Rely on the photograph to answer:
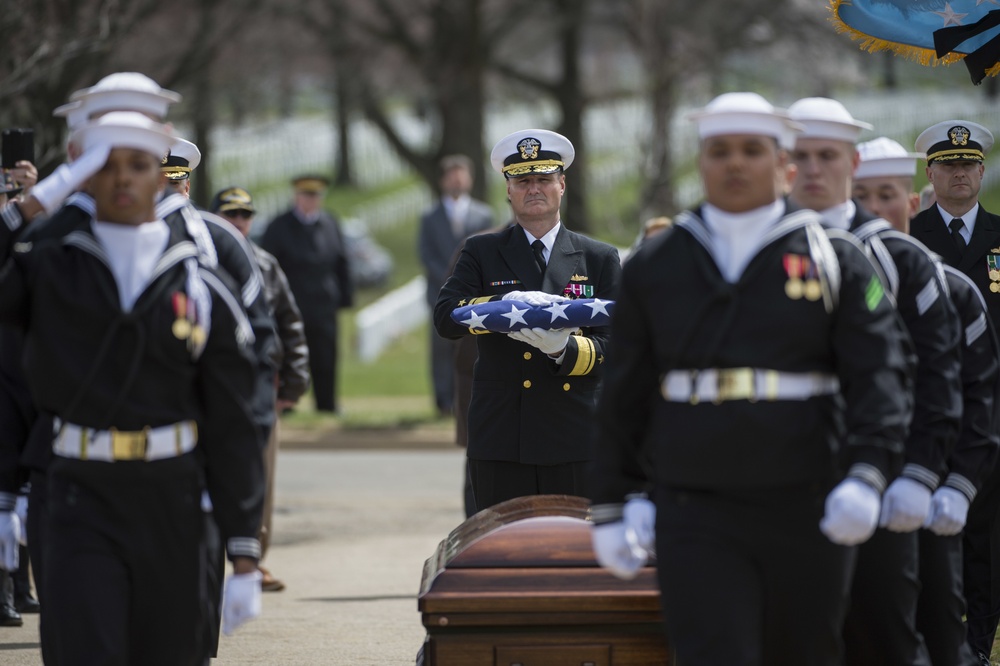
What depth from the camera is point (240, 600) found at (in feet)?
15.8

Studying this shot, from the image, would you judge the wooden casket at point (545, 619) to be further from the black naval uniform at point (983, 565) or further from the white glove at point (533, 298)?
the black naval uniform at point (983, 565)

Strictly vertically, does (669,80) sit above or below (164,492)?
above

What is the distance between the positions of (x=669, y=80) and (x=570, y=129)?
785cm

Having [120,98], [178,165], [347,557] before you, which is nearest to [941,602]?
[120,98]

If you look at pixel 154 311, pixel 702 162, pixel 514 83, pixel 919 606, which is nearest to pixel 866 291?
pixel 702 162

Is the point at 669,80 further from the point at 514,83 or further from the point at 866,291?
the point at 866,291

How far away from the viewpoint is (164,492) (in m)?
4.77

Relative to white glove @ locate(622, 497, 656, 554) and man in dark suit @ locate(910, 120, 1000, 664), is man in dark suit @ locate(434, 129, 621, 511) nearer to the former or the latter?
man in dark suit @ locate(910, 120, 1000, 664)

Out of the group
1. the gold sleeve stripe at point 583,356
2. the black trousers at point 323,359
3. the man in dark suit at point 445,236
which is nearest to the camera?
the gold sleeve stripe at point 583,356

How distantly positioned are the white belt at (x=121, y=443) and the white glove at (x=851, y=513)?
6.04ft

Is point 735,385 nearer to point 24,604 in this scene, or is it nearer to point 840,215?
point 840,215

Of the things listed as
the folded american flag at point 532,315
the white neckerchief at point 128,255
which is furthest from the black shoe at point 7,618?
the white neckerchief at point 128,255

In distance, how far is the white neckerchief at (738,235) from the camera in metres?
4.72

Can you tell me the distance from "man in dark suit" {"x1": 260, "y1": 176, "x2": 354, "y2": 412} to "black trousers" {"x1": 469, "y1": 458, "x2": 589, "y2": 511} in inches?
334
